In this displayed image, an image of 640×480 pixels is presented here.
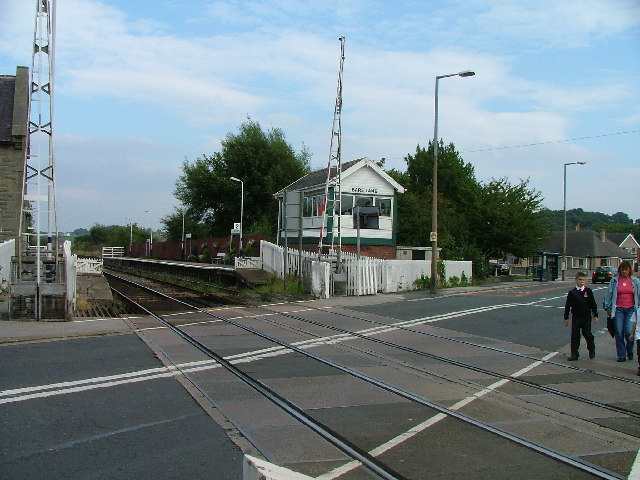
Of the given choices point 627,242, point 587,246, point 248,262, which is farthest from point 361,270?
point 627,242

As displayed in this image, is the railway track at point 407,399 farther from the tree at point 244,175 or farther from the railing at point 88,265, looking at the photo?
the tree at point 244,175

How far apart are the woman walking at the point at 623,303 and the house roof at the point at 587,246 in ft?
262

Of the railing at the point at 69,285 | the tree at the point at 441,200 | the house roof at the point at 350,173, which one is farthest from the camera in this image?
the tree at the point at 441,200

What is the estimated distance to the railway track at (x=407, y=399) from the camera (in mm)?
5625

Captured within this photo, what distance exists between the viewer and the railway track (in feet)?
18.5

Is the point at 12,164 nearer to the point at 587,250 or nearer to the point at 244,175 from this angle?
the point at 244,175

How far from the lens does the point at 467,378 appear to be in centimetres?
936

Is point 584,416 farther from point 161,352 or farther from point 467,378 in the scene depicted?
point 161,352

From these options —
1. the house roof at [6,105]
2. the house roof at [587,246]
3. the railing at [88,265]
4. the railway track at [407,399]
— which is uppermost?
the house roof at [6,105]

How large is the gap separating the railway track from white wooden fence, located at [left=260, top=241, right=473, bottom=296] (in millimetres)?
9786

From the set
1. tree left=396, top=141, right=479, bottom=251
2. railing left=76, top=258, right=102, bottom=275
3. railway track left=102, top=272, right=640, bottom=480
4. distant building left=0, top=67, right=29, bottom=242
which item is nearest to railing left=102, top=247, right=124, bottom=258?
tree left=396, top=141, right=479, bottom=251

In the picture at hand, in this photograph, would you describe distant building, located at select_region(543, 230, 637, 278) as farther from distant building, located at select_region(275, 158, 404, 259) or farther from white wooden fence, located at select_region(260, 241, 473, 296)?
white wooden fence, located at select_region(260, 241, 473, 296)

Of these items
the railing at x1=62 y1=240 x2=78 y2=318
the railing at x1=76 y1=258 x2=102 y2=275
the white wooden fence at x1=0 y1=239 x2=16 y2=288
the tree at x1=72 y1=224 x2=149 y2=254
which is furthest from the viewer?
the tree at x1=72 y1=224 x2=149 y2=254

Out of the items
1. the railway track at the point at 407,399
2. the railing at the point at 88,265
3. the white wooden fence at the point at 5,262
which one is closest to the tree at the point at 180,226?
the railing at the point at 88,265
